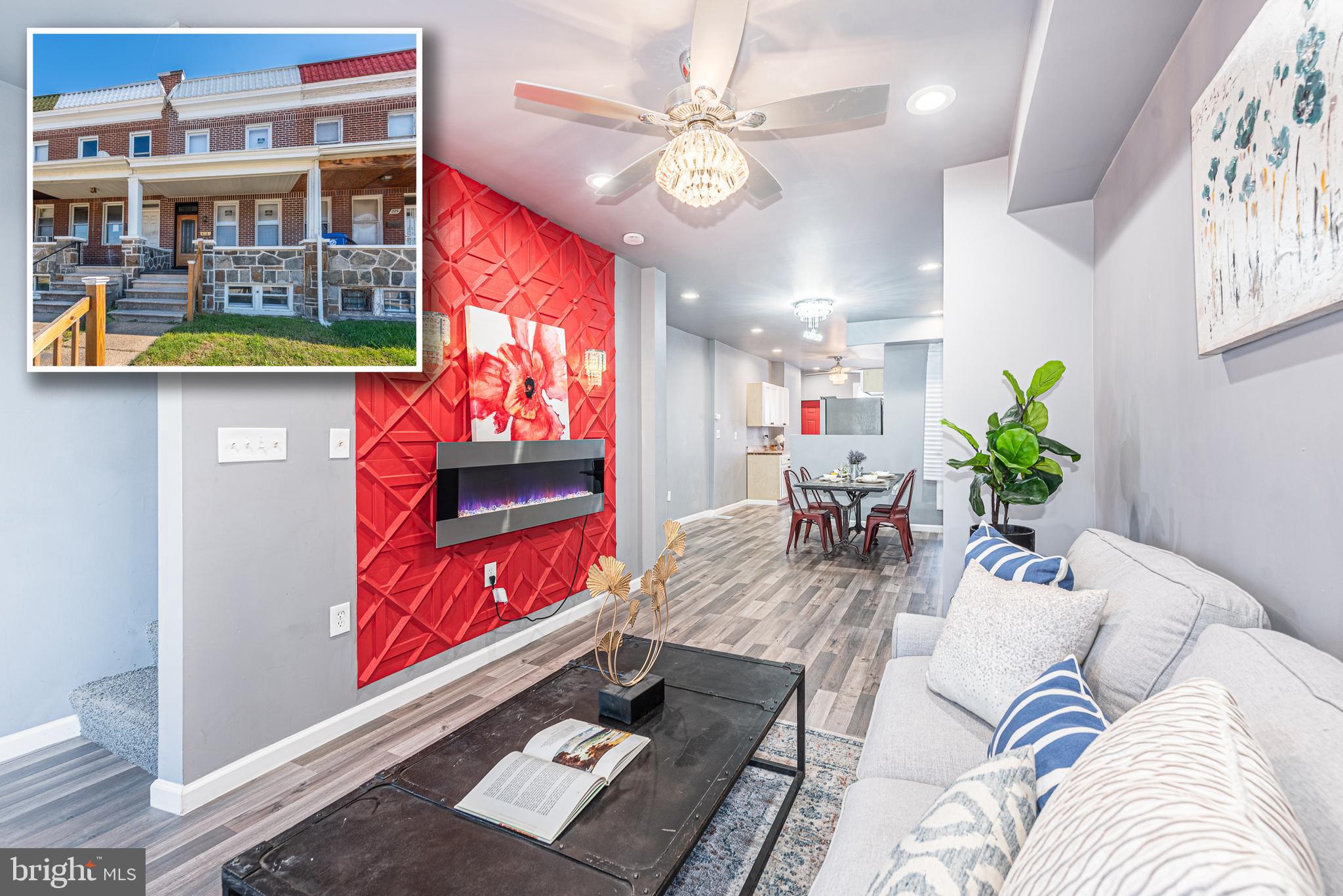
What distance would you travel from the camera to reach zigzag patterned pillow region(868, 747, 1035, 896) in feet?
2.03

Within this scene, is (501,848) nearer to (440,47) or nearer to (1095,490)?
(440,47)

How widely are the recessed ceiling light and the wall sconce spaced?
2438mm

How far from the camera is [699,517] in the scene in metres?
8.23

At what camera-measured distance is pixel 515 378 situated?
10.9 ft

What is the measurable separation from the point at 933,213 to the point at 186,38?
3.64 m

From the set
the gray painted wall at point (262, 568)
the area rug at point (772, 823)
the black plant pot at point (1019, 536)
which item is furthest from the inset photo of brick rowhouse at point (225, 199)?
the black plant pot at point (1019, 536)

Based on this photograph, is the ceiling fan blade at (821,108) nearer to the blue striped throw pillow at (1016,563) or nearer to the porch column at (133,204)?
the blue striped throw pillow at (1016,563)

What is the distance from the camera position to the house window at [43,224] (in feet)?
6.29

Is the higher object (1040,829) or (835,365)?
(835,365)

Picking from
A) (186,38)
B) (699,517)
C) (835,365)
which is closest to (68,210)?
(186,38)

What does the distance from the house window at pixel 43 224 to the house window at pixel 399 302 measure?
1110mm

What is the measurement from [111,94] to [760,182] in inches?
86.5

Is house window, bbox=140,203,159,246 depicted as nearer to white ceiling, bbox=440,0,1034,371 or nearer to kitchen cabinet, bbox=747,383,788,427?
white ceiling, bbox=440,0,1034,371

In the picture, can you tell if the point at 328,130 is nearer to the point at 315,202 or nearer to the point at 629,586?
the point at 315,202
